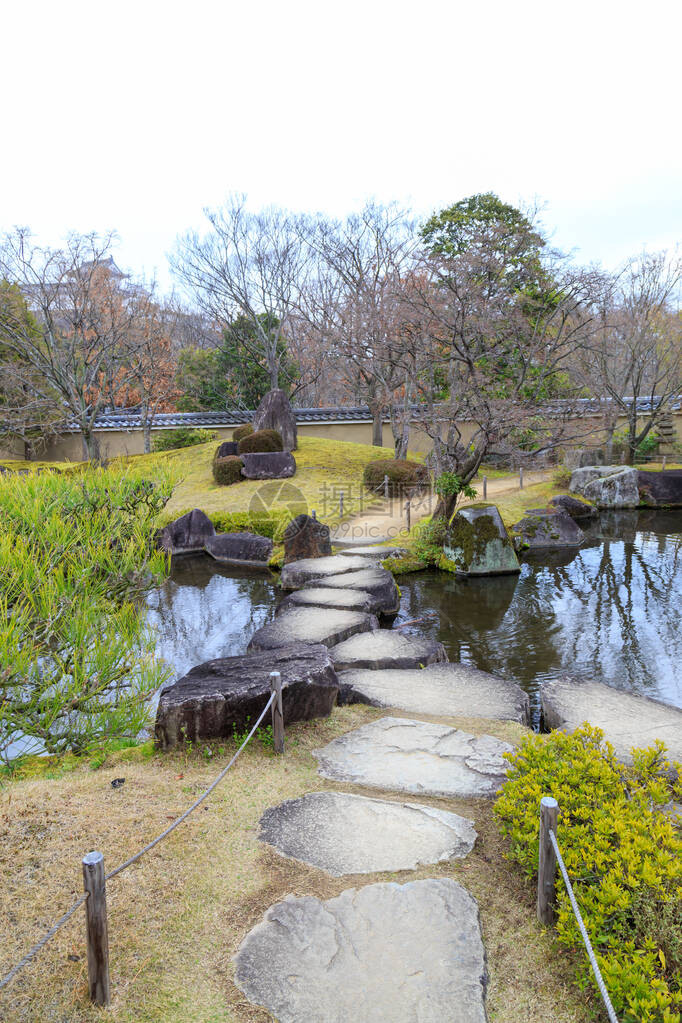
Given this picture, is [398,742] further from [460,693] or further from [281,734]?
[460,693]

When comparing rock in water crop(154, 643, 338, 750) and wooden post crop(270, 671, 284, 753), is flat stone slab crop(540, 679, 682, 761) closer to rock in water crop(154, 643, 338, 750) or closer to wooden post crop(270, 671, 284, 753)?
rock in water crop(154, 643, 338, 750)

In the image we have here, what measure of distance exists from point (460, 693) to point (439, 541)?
831cm

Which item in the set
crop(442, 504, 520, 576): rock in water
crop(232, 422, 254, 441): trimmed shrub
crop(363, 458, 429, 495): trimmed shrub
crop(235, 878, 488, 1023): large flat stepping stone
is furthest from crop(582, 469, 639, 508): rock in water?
crop(235, 878, 488, 1023): large flat stepping stone

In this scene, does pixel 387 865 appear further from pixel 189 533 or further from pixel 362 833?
pixel 189 533

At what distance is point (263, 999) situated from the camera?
2.98 meters

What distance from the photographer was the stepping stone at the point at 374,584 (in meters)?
11.9

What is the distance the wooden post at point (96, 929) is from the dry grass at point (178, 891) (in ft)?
0.35

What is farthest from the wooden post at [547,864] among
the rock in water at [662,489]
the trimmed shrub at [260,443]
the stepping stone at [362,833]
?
the trimmed shrub at [260,443]

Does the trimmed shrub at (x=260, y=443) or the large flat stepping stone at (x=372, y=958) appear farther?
the trimmed shrub at (x=260, y=443)

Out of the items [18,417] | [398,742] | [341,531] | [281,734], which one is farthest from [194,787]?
[18,417]

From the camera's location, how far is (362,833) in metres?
4.32

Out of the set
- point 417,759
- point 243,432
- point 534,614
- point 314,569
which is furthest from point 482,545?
point 243,432

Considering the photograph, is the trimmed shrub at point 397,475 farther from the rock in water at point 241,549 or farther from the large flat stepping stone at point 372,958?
the large flat stepping stone at point 372,958

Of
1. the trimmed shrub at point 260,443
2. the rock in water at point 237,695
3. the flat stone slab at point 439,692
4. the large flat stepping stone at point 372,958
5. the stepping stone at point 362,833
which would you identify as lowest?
the flat stone slab at point 439,692
